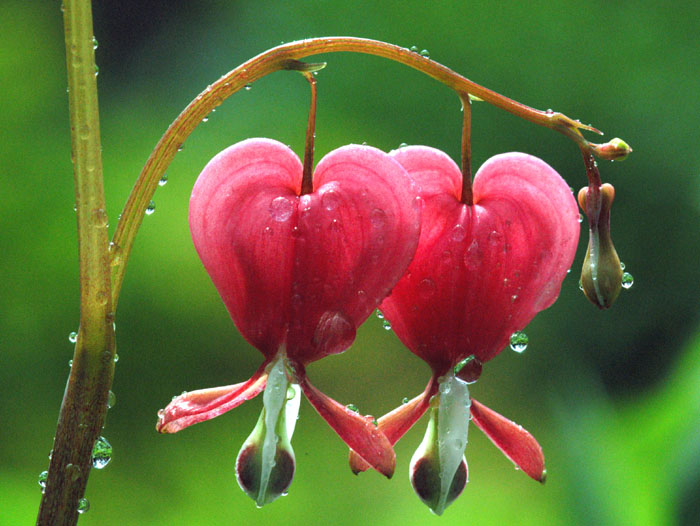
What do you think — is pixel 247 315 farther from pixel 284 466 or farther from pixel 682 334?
pixel 682 334

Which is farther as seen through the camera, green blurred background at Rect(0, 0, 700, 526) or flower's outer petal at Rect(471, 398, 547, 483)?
green blurred background at Rect(0, 0, 700, 526)

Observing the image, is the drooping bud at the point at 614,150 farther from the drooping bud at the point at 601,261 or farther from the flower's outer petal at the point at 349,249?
the flower's outer petal at the point at 349,249

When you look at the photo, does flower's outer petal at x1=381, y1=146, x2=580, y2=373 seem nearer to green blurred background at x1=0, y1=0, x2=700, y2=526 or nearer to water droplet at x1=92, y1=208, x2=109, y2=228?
water droplet at x1=92, y1=208, x2=109, y2=228

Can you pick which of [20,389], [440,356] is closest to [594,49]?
[20,389]

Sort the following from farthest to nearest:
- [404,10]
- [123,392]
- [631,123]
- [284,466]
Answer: [404,10] < [631,123] < [123,392] < [284,466]

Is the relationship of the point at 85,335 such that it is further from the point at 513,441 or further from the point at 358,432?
the point at 513,441

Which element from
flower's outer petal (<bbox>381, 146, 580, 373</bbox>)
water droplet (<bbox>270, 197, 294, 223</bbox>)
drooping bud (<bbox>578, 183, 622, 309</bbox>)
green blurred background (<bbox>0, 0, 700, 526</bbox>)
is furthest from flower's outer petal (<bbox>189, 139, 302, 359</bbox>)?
green blurred background (<bbox>0, 0, 700, 526</bbox>)
